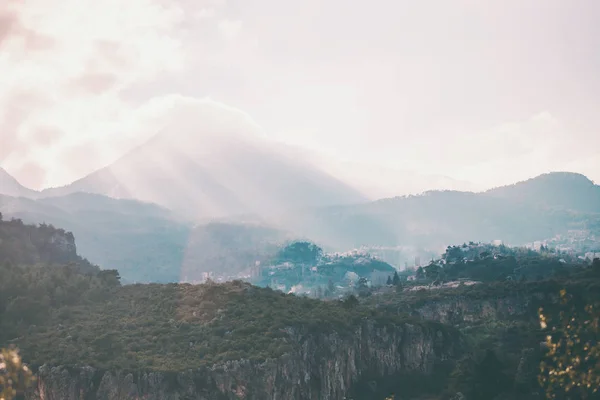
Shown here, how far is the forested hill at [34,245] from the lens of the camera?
15650 cm

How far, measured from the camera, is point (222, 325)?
11269 cm

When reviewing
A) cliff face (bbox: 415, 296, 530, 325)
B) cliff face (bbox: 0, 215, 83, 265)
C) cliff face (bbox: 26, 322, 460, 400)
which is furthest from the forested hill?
cliff face (bbox: 415, 296, 530, 325)

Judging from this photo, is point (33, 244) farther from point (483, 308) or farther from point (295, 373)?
point (483, 308)

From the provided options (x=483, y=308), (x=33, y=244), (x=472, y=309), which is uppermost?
(x=33, y=244)

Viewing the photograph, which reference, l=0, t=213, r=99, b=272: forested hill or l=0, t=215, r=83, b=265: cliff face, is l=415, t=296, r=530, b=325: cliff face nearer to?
l=0, t=213, r=99, b=272: forested hill

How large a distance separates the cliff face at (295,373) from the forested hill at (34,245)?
60.6 m

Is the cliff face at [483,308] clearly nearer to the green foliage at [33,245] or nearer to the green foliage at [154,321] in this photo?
the green foliage at [154,321]

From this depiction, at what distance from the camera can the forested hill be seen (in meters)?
156

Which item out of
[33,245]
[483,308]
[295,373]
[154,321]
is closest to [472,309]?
[483,308]

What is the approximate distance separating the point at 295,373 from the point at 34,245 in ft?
327

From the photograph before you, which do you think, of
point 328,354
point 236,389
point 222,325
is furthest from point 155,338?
point 328,354

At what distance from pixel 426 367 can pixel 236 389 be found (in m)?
44.3

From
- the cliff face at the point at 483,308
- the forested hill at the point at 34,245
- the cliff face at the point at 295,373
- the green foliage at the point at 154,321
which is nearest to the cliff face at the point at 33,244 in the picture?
the forested hill at the point at 34,245

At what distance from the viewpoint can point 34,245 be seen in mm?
175125
